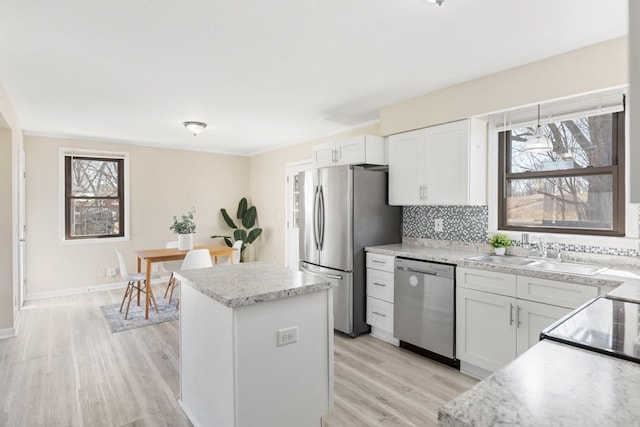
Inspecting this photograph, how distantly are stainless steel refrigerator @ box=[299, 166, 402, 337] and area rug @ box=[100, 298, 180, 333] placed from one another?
1906 mm

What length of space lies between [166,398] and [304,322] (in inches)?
52.6

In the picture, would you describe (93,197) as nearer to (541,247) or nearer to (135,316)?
(135,316)

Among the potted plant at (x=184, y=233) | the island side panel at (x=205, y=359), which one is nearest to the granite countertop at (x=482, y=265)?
the island side panel at (x=205, y=359)

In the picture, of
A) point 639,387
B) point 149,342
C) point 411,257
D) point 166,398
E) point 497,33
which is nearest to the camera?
point 639,387

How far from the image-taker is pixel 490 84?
2969 millimetres

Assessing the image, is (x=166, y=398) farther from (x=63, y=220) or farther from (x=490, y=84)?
(x=63, y=220)

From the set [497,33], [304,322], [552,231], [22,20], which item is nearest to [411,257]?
[552,231]

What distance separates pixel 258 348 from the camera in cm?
179

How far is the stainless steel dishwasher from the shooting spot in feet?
9.62

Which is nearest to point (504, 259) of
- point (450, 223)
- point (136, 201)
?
point (450, 223)

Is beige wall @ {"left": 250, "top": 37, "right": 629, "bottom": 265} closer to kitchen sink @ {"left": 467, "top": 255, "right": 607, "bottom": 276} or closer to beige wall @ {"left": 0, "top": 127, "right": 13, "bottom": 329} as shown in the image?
kitchen sink @ {"left": 467, "top": 255, "right": 607, "bottom": 276}

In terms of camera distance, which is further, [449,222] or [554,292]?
[449,222]

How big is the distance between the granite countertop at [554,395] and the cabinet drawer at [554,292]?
1.52 metres

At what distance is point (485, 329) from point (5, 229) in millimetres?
4511
